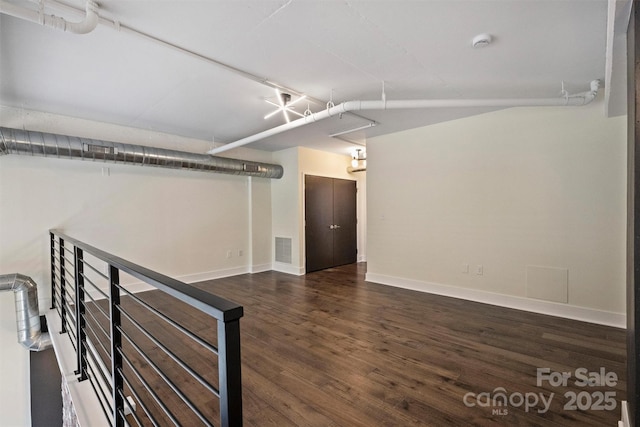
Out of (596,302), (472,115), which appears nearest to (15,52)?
(472,115)

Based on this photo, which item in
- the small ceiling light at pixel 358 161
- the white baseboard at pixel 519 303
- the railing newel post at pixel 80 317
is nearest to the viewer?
the railing newel post at pixel 80 317

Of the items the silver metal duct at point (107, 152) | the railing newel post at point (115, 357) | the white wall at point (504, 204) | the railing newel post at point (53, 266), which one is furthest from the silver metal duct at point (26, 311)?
the white wall at point (504, 204)

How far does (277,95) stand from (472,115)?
2661 mm

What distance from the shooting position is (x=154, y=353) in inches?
102

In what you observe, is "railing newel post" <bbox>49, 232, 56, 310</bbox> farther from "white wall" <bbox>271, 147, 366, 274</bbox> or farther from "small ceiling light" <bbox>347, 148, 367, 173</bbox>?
"small ceiling light" <bbox>347, 148, 367, 173</bbox>

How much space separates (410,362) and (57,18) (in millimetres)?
3367

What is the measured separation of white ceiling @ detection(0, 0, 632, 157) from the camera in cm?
188

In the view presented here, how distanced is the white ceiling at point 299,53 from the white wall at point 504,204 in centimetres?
62

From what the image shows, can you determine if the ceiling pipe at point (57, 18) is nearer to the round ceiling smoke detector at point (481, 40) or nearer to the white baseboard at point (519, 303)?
the round ceiling smoke detector at point (481, 40)

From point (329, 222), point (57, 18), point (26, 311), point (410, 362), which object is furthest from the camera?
point (329, 222)

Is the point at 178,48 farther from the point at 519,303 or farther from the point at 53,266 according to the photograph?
the point at 519,303

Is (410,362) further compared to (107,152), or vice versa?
(107,152)

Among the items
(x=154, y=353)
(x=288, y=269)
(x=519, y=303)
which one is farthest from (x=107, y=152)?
(x=519, y=303)

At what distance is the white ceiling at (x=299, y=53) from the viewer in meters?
1.88
